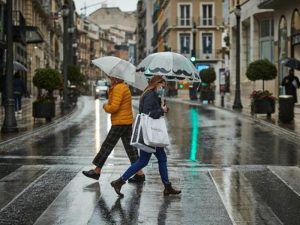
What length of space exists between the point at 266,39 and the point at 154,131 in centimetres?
3896

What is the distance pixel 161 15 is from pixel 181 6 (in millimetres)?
15598

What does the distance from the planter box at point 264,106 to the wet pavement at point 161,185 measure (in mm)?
7685

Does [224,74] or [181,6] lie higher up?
[181,6]

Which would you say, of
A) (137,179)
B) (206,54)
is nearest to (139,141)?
(137,179)

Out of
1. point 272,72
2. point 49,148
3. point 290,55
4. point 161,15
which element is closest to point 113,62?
point 49,148

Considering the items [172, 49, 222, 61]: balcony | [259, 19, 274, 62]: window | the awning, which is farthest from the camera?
[172, 49, 222, 61]: balcony

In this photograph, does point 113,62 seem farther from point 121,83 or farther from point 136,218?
point 136,218

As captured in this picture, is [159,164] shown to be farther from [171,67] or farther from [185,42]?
[185,42]

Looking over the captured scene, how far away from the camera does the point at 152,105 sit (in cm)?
905

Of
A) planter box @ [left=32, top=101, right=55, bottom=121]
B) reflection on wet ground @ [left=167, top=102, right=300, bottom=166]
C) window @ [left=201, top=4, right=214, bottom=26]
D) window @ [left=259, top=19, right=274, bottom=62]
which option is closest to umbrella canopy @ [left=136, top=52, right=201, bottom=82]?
reflection on wet ground @ [left=167, top=102, right=300, bottom=166]

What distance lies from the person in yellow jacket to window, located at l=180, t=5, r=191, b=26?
8198cm

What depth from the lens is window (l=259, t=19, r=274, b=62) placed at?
150 feet

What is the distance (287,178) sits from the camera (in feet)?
35.0

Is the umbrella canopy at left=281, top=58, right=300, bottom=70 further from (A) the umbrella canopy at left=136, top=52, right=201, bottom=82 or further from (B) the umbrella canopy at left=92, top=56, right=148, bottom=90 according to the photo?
(B) the umbrella canopy at left=92, top=56, right=148, bottom=90
